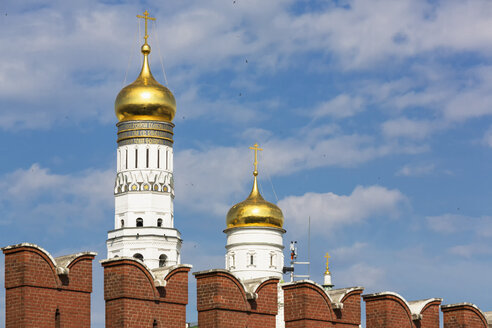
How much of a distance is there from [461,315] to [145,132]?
202 ft

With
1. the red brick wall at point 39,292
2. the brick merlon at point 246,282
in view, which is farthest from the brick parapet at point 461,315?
the red brick wall at point 39,292

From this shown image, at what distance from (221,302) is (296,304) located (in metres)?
1.87

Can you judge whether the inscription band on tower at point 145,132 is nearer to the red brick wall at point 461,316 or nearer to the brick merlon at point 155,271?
the red brick wall at point 461,316

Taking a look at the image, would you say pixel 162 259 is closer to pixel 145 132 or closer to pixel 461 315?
pixel 145 132

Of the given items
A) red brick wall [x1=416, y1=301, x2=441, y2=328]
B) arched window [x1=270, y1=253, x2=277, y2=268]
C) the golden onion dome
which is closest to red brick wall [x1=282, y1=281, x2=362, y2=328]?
red brick wall [x1=416, y1=301, x2=441, y2=328]

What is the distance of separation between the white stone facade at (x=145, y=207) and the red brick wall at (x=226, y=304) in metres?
63.4

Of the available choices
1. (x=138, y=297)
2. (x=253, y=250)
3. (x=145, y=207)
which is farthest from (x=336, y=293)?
(x=253, y=250)

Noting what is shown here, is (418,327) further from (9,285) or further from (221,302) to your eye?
(9,285)

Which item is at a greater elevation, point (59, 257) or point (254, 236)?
point (254, 236)

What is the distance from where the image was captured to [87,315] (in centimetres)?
1928

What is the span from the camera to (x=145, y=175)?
86125 mm

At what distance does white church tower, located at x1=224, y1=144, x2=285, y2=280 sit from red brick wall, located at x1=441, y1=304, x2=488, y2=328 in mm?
61041

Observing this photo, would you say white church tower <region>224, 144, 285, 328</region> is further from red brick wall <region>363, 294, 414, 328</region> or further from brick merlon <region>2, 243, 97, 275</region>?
brick merlon <region>2, 243, 97, 275</region>

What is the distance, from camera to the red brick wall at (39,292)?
18.7m
